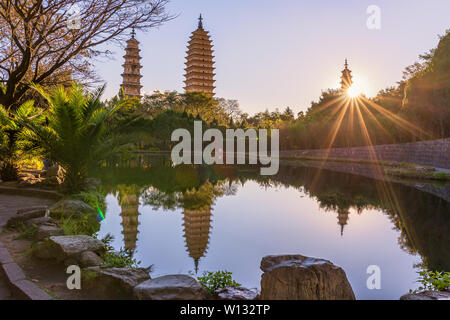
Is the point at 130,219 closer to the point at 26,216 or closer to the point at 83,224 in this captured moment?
the point at 83,224

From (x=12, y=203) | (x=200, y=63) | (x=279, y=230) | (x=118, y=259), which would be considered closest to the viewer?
(x=118, y=259)

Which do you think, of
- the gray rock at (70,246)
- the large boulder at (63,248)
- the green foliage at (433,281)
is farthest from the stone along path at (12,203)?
the green foliage at (433,281)

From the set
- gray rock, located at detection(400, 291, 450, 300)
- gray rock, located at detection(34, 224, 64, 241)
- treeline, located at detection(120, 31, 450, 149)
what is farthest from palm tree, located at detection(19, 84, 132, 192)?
treeline, located at detection(120, 31, 450, 149)

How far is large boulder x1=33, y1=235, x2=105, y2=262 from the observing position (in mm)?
3297

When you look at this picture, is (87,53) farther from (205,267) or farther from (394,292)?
(394,292)

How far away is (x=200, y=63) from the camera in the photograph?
5825 centimetres

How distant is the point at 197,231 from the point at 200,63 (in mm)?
55378

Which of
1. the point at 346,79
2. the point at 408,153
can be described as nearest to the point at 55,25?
the point at 408,153

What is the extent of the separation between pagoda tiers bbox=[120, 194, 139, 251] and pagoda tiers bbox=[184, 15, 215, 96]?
5155 cm

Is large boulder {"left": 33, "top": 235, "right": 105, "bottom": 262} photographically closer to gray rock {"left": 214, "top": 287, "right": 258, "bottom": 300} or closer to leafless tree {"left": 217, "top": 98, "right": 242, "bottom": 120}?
gray rock {"left": 214, "top": 287, "right": 258, "bottom": 300}

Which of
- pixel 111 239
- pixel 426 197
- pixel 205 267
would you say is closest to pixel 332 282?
pixel 205 267

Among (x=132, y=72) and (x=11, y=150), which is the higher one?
(x=132, y=72)

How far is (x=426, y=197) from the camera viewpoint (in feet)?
32.2

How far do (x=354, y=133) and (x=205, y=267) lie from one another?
25.3 metres
